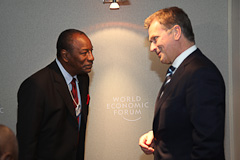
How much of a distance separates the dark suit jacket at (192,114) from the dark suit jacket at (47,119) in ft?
2.21

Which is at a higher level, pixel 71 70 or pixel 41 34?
pixel 41 34

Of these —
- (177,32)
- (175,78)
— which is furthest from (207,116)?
(177,32)

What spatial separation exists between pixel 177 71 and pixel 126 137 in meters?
1.37

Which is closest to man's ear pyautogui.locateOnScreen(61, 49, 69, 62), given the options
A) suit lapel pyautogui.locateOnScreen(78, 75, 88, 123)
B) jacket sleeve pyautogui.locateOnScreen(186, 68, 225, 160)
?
suit lapel pyautogui.locateOnScreen(78, 75, 88, 123)

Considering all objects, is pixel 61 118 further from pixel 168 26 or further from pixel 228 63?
pixel 228 63

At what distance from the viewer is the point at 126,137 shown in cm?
319

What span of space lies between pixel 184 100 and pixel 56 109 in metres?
0.91

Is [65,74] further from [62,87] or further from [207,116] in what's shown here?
[207,116]

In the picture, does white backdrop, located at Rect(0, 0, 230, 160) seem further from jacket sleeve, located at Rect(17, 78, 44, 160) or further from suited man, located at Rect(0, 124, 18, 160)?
suited man, located at Rect(0, 124, 18, 160)

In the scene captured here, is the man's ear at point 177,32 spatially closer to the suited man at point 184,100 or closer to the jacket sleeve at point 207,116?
the suited man at point 184,100

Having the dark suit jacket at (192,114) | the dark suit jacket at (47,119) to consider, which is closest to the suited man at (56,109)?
A: the dark suit jacket at (47,119)

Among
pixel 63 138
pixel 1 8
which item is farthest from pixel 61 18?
pixel 63 138

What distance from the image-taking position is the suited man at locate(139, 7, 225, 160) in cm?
174

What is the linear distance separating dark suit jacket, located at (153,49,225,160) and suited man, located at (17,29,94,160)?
0.68m
